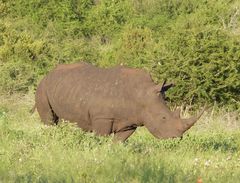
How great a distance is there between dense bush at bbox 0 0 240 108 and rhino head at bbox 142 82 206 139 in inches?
371

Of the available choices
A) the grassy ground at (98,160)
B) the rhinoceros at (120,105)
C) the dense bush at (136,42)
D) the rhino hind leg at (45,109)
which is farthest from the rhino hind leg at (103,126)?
the dense bush at (136,42)

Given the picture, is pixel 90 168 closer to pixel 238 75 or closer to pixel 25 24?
pixel 238 75

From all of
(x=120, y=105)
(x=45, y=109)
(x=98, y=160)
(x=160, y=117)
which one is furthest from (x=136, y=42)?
(x=98, y=160)

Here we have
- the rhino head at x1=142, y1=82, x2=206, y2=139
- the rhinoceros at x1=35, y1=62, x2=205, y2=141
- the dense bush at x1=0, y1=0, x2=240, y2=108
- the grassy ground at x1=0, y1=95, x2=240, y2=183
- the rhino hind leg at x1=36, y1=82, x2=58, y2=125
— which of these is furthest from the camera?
the dense bush at x1=0, y1=0, x2=240, y2=108

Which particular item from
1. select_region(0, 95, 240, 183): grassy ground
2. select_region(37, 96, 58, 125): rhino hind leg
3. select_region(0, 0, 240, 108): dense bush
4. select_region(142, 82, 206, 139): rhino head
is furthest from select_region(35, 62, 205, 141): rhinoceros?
select_region(0, 0, 240, 108): dense bush

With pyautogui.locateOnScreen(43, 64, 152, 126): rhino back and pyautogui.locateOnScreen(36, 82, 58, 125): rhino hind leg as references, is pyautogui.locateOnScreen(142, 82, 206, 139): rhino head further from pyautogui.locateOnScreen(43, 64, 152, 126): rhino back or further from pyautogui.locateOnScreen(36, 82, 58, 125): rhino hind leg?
pyautogui.locateOnScreen(36, 82, 58, 125): rhino hind leg

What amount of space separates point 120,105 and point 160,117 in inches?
23.0

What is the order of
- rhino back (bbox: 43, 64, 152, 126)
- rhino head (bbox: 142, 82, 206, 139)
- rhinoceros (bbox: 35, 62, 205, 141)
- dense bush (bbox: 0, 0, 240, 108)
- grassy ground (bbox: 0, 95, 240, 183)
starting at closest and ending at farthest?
grassy ground (bbox: 0, 95, 240, 183) < rhino head (bbox: 142, 82, 206, 139) < rhinoceros (bbox: 35, 62, 205, 141) < rhino back (bbox: 43, 64, 152, 126) < dense bush (bbox: 0, 0, 240, 108)

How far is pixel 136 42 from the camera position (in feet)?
126

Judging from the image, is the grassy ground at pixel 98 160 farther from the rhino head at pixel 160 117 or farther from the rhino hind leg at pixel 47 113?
the rhino hind leg at pixel 47 113

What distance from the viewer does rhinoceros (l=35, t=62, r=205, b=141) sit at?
1035cm

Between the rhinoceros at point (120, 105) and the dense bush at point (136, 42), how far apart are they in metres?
9.01

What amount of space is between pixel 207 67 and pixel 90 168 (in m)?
14.7

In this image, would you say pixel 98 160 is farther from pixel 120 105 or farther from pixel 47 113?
pixel 47 113
